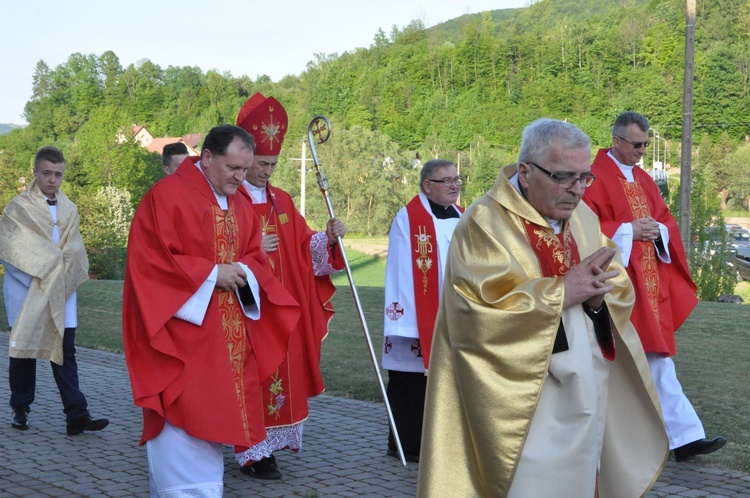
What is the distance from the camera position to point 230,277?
518 centimetres

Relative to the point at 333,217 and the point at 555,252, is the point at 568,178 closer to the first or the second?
the point at 555,252

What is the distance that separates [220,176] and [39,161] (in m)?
2.83

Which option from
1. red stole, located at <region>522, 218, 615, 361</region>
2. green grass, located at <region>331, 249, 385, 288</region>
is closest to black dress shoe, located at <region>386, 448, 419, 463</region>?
red stole, located at <region>522, 218, 615, 361</region>

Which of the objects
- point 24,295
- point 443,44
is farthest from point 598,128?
point 24,295

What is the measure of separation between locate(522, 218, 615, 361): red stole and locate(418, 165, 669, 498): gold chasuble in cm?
3

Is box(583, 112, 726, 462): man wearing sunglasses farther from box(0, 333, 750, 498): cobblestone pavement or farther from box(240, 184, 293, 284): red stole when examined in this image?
box(240, 184, 293, 284): red stole

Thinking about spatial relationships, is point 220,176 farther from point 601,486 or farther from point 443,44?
point 443,44

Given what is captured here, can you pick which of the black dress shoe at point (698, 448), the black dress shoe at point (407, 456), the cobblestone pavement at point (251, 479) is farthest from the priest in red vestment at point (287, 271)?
the black dress shoe at point (698, 448)

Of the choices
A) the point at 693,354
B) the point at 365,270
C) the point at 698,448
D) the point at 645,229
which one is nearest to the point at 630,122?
the point at 645,229

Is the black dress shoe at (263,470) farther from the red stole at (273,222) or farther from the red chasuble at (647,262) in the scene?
the red chasuble at (647,262)

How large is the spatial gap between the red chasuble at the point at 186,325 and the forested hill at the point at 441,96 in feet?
210

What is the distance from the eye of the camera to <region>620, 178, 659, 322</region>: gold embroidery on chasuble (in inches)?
263

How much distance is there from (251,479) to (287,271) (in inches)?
57.2

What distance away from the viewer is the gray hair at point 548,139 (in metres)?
3.74
